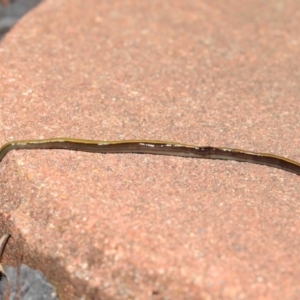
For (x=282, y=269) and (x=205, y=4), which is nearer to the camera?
(x=282, y=269)

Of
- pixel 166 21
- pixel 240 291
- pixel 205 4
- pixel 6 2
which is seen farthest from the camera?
pixel 6 2

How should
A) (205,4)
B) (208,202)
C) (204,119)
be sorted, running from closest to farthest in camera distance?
(208,202)
(204,119)
(205,4)

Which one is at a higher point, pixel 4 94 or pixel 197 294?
pixel 4 94

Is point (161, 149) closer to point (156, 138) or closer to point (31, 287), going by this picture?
point (156, 138)

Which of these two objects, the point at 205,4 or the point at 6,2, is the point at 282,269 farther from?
the point at 6,2

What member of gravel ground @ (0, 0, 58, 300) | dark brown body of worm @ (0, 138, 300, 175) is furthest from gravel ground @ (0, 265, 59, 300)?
dark brown body of worm @ (0, 138, 300, 175)

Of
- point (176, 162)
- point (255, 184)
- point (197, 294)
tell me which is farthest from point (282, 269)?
point (176, 162)

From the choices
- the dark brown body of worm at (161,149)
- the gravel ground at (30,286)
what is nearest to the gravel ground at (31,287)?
the gravel ground at (30,286)
